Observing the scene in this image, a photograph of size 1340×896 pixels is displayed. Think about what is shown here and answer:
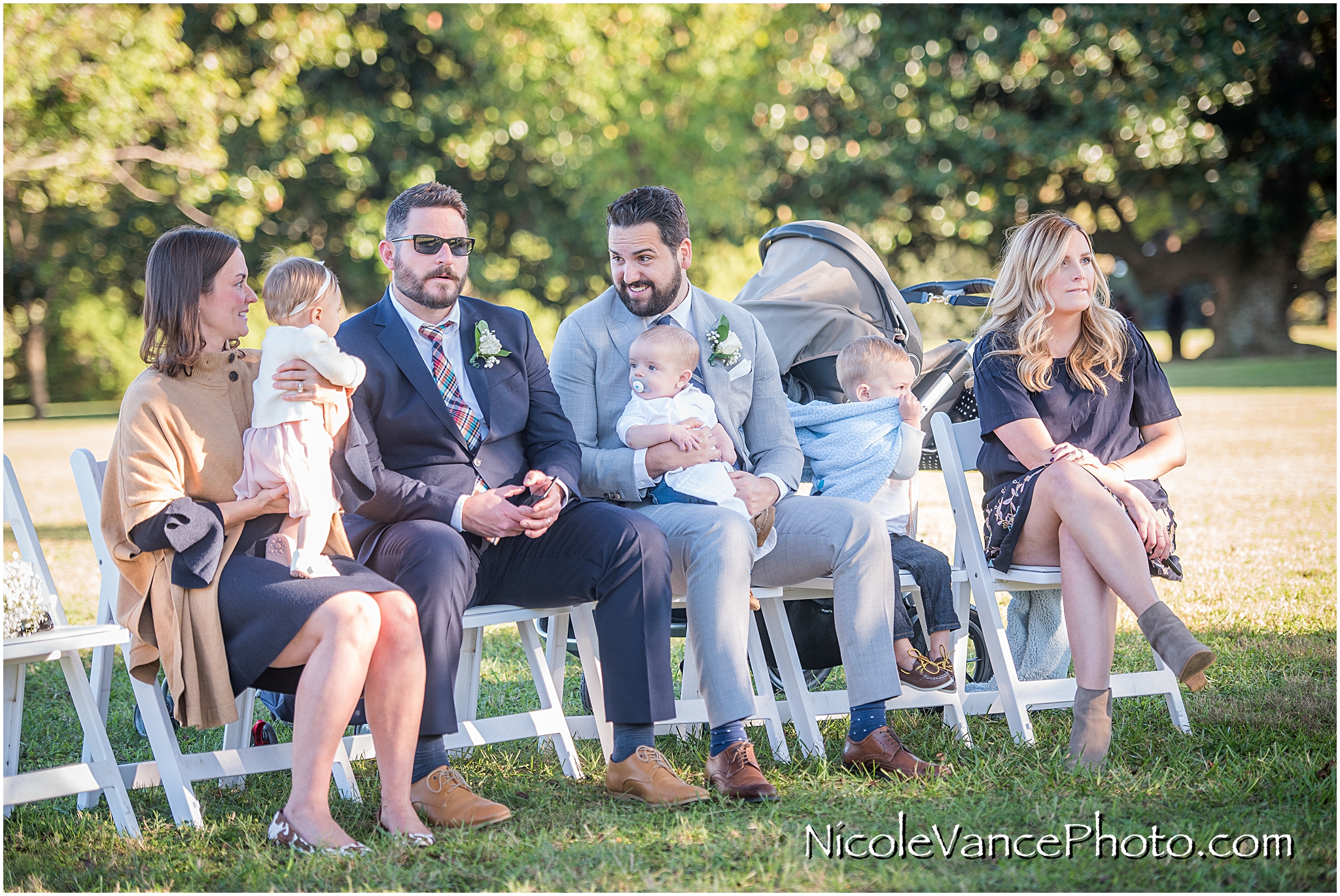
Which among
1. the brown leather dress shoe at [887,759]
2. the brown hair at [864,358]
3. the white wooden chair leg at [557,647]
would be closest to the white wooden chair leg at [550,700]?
the white wooden chair leg at [557,647]

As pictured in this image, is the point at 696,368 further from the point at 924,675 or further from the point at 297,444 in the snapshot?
the point at 297,444

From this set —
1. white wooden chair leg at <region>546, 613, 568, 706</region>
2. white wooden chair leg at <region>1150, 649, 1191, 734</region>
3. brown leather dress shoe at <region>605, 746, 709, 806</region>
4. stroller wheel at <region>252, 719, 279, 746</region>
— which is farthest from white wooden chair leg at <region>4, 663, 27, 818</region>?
white wooden chair leg at <region>1150, 649, 1191, 734</region>

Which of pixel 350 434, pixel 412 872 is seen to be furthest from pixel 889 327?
pixel 412 872

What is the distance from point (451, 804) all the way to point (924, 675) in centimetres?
157

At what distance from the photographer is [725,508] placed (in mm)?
3686

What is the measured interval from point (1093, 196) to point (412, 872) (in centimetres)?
2411

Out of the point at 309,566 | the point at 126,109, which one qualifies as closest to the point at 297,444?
the point at 309,566

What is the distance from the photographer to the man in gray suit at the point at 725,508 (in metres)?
3.50

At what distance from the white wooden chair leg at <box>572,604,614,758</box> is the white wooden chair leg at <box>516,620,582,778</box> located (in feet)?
0.33

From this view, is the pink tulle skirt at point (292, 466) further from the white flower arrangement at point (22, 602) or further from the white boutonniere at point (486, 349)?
the white boutonniere at point (486, 349)

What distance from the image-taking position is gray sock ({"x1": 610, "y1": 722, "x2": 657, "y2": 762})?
338 centimetres

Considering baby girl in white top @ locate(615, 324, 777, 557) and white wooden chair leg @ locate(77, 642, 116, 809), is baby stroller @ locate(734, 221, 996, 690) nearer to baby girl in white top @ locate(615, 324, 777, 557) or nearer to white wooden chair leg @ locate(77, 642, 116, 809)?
baby girl in white top @ locate(615, 324, 777, 557)

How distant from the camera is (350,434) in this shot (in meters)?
3.41

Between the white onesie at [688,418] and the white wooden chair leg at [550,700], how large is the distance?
653 mm
